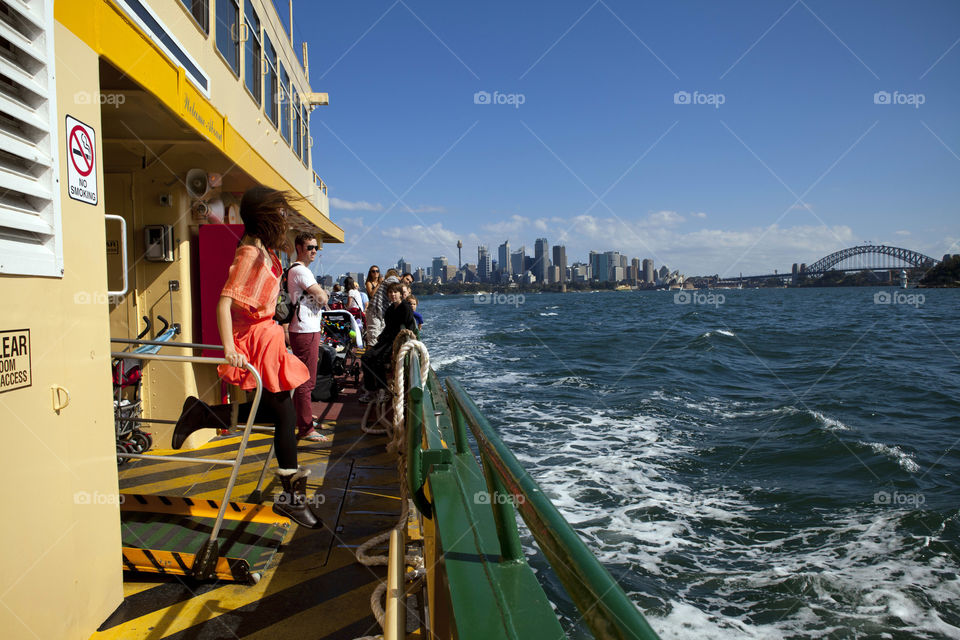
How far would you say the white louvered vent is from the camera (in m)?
1.97

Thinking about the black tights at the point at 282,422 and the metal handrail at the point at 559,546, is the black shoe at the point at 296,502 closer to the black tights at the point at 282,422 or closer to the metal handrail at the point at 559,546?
the black tights at the point at 282,422

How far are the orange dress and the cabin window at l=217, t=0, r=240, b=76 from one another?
4343mm

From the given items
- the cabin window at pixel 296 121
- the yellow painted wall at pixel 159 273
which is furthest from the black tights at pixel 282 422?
the cabin window at pixel 296 121

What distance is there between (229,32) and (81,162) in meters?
5.33

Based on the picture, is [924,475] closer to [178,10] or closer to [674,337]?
[178,10]

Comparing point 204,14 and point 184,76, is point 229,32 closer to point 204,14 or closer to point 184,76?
point 204,14

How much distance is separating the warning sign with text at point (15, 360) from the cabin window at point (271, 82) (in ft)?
25.6

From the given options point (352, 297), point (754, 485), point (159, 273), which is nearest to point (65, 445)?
point (159, 273)

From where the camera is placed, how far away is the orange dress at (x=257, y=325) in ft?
10.2

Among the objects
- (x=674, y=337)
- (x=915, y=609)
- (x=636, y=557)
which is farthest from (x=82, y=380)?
(x=674, y=337)

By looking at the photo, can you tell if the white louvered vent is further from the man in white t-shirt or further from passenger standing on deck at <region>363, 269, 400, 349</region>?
passenger standing on deck at <region>363, 269, 400, 349</region>

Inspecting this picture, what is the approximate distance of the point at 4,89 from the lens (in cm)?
200

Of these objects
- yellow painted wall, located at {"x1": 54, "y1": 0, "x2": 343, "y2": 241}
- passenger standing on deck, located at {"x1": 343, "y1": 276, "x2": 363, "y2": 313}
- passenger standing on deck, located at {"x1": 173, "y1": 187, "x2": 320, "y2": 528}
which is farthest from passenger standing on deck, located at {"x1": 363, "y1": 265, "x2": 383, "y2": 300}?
passenger standing on deck, located at {"x1": 173, "y1": 187, "x2": 320, "y2": 528}

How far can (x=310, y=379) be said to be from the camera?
518cm
